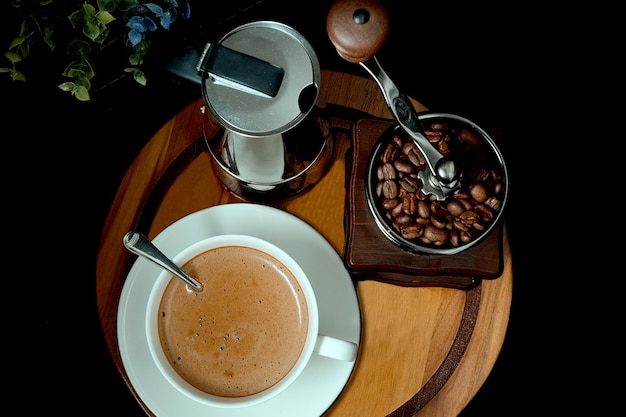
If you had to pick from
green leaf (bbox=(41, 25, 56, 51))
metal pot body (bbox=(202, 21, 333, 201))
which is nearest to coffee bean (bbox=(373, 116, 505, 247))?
metal pot body (bbox=(202, 21, 333, 201))

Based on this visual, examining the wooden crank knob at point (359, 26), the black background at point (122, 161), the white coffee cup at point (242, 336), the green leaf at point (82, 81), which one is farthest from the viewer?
the black background at point (122, 161)

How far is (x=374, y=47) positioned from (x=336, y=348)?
1.31 feet

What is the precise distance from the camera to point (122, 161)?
1.60 meters

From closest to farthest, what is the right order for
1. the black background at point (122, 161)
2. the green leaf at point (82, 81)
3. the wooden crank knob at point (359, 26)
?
the wooden crank knob at point (359, 26) < the green leaf at point (82, 81) < the black background at point (122, 161)

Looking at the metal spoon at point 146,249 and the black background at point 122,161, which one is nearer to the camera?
the metal spoon at point 146,249

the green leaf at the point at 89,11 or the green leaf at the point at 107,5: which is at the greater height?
the green leaf at the point at 107,5

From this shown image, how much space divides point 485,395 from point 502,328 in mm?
623

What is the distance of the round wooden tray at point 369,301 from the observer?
104cm

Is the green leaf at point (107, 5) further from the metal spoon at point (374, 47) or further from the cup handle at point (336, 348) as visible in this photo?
the cup handle at point (336, 348)

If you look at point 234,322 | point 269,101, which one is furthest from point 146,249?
point 269,101

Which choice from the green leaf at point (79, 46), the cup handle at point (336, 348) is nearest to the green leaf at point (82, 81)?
the green leaf at point (79, 46)

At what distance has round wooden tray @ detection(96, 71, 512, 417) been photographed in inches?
40.9

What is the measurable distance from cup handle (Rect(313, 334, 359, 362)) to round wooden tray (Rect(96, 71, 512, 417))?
6.6 inches

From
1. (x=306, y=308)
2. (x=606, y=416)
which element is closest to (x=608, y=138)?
(x=606, y=416)
